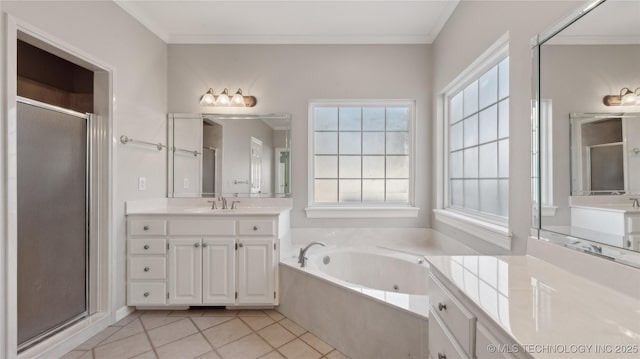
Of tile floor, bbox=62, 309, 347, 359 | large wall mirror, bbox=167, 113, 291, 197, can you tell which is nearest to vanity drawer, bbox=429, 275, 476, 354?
tile floor, bbox=62, 309, 347, 359

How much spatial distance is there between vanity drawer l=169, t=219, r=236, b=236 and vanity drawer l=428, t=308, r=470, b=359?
163cm

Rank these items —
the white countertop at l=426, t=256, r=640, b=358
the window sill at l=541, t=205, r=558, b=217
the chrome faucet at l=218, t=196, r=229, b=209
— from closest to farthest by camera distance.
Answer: the white countertop at l=426, t=256, r=640, b=358
the window sill at l=541, t=205, r=558, b=217
the chrome faucet at l=218, t=196, r=229, b=209

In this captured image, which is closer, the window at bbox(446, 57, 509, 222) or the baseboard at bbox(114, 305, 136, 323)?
Answer: the window at bbox(446, 57, 509, 222)

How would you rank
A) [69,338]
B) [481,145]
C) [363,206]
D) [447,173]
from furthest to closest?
[363,206] → [447,173] → [481,145] → [69,338]

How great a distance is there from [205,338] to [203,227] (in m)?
0.80

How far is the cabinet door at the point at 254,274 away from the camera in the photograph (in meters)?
2.23

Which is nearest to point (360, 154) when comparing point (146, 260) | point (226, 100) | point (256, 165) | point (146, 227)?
point (256, 165)

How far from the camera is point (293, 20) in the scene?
249cm

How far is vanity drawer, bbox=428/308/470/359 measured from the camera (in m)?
0.86

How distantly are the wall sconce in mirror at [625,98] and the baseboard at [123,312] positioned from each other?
315cm

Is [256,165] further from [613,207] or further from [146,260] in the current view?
[613,207]

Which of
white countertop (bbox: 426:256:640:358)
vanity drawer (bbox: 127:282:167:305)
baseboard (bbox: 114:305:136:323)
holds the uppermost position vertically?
white countertop (bbox: 426:256:640:358)

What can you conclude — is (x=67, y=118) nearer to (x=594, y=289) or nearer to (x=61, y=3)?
(x=61, y=3)

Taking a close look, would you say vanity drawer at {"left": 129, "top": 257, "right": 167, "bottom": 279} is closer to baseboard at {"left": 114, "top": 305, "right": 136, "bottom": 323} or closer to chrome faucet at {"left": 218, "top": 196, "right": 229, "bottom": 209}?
baseboard at {"left": 114, "top": 305, "right": 136, "bottom": 323}
